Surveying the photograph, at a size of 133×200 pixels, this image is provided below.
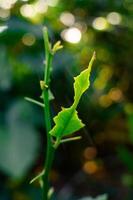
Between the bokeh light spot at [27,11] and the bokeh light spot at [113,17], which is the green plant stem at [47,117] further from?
the bokeh light spot at [113,17]

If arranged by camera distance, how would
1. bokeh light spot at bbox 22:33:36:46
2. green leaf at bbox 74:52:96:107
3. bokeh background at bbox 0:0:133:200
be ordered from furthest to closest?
bokeh light spot at bbox 22:33:36:46 < bokeh background at bbox 0:0:133:200 < green leaf at bbox 74:52:96:107

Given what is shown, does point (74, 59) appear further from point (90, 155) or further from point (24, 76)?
point (90, 155)

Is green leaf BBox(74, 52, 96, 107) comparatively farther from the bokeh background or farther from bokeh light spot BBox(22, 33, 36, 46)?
bokeh light spot BBox(22, 33, 36, 46)

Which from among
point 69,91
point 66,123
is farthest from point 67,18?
point 66,123

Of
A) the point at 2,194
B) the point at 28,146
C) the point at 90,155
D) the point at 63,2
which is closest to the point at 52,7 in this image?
the point at 63,2

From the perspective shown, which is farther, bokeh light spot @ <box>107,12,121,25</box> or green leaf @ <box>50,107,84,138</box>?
bokeh light spot @ <box>107,12,121,25</box>

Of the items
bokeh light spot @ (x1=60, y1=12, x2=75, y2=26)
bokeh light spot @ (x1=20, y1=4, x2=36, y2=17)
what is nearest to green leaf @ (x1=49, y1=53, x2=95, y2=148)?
bokeh light spot @ (x1=20, y1=4, x2=36, y2=17)

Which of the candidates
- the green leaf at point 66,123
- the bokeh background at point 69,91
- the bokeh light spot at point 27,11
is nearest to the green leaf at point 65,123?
the green leaf at point 66,123

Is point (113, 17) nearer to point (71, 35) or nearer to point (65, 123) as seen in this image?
point (71, 35)

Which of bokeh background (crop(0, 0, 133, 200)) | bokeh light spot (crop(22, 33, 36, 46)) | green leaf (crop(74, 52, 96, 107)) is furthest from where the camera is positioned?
bokeh light spot (crop(22, 33, 36, 46))
